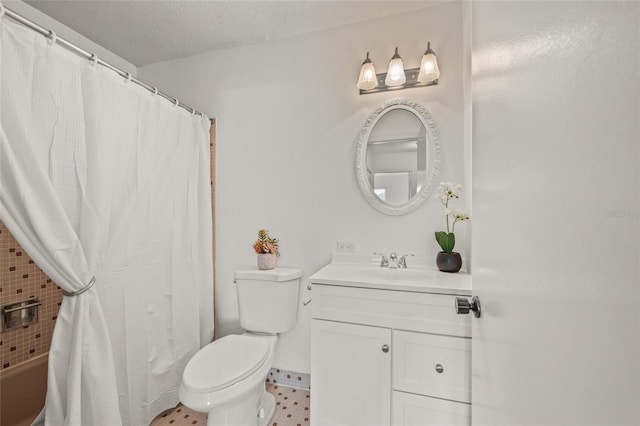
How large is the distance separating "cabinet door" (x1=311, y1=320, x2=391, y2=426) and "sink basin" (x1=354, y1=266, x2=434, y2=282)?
10.3 inches

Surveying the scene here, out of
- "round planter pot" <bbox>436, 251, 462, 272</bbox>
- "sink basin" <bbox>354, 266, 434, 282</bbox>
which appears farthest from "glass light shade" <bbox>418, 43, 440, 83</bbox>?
"sink basin" <bbox>354, 266, 434, 282</bbox>

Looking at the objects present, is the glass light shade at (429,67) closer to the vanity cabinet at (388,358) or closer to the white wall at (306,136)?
the white wall at (306,136)

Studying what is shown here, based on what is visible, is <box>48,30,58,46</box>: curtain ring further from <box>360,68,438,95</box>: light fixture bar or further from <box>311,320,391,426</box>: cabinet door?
<box>311,320,391,426</box>: cabinet door

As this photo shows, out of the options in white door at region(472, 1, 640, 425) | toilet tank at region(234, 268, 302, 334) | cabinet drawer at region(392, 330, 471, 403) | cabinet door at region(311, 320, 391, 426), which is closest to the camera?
white door at region(472, 1, 640, 425)

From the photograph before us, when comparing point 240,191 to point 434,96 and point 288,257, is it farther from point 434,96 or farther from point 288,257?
point 434,96

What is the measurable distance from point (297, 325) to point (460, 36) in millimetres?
2097

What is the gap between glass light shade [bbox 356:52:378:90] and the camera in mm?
1735

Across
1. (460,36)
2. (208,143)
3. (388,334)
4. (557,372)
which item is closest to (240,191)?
(208,143)

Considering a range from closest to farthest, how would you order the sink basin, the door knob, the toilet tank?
the door knob
the sink basin
the toilet tank

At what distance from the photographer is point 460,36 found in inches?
65.6

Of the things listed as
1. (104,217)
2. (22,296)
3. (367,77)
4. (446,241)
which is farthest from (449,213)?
(22,296)

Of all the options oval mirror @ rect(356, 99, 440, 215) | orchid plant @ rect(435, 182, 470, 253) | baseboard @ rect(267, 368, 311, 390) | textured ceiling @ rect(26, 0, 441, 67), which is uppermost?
textured ceiling @ rect(26, 0, 441, 67)

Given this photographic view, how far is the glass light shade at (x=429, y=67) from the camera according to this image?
1629 millimetres

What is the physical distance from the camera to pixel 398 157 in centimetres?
179
